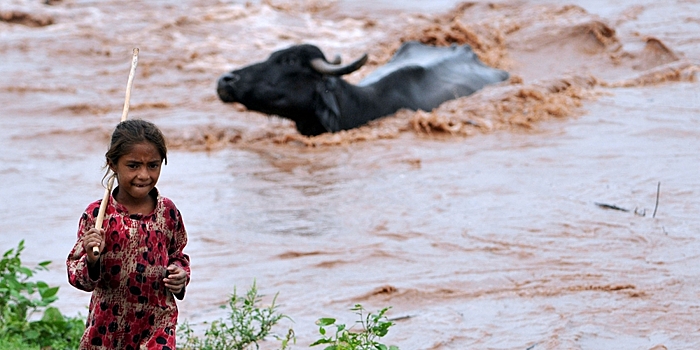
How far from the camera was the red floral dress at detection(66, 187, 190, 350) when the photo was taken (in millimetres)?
3318

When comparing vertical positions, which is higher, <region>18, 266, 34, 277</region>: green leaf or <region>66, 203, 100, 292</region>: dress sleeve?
<region>18, 266, 34, 277</region>: green leaf

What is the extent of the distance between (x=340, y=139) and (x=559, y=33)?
5.83 metres

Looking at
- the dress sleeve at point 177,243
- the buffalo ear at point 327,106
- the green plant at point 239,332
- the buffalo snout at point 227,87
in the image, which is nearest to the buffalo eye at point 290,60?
the buffalo ear at point 327,106

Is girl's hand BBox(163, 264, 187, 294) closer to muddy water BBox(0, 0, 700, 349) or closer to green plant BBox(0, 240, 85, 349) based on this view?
green plant BBox(0, 240, 85, 349)

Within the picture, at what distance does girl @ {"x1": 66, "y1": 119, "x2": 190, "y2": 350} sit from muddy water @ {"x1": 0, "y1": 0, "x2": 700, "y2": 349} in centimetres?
182

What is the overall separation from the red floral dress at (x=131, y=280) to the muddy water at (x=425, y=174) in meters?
1.81

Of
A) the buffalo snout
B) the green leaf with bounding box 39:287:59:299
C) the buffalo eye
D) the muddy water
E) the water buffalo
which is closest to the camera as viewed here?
the green leaf with bounding box 39:287:59:299

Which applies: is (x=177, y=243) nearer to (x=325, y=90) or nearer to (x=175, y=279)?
(x=175, y=279)

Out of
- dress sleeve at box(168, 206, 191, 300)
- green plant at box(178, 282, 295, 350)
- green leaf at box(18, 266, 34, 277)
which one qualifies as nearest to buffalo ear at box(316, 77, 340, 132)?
green leaf at box(18, 266, 34, 277)

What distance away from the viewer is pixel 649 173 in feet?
28.2

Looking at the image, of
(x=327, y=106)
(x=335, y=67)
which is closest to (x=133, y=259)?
(x=335, y=67)

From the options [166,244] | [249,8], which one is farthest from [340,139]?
[249,8]

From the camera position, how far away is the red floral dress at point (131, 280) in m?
3.32

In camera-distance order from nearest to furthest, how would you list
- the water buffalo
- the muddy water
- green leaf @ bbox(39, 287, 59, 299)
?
green leaf @ bbox(39, 287, 59, 299), the muddy water, the water buffalo
